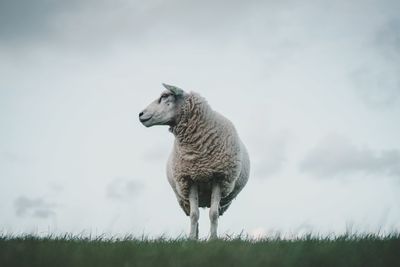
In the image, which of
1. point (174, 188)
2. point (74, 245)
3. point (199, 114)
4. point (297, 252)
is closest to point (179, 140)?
point (199, 114)

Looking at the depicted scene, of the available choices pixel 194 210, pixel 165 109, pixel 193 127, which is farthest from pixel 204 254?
pixel 165 109

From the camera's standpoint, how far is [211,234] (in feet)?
31.6

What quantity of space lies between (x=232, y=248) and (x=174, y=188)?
16.9 feet

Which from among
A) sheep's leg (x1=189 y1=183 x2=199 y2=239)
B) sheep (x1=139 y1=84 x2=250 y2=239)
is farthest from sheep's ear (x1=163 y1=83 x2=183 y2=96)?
sheep's leg (x1=189 y1=183 x2=199 y2=239)

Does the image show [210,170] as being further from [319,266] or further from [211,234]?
[319,266]

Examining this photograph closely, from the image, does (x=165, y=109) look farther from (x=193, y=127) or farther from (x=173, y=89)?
(x=193, y=127)

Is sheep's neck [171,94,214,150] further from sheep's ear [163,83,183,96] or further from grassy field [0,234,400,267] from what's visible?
grassy field [0,234,400,267]

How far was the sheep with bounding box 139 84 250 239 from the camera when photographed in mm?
9703

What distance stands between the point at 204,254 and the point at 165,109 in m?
4.42

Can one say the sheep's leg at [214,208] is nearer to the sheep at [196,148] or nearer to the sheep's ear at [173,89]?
the sheep at [196,148]

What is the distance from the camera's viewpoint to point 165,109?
9.84 meters

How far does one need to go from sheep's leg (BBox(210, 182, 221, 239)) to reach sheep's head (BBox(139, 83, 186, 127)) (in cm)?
145

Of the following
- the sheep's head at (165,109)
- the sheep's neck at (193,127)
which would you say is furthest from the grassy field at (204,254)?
the sheep's head at (165,109)

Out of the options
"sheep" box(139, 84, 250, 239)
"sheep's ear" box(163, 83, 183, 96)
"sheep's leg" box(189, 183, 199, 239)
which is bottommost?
"sheep's leg" box(189, 183, 199, 239)
